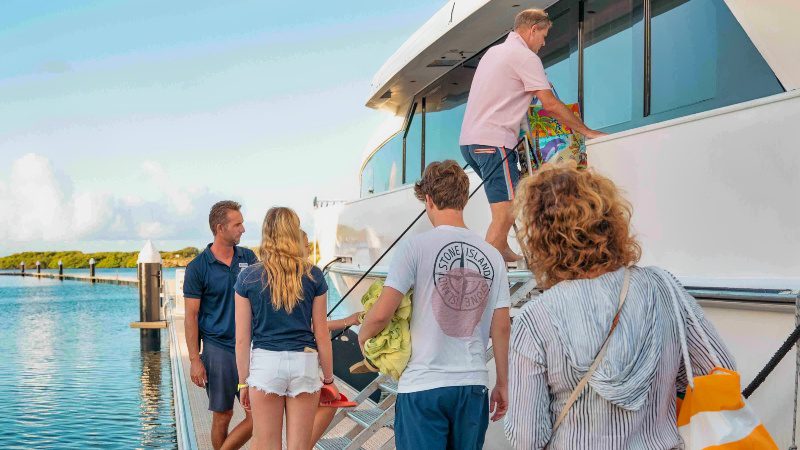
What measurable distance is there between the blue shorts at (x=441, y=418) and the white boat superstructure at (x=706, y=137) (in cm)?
121

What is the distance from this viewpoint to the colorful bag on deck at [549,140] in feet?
15.1

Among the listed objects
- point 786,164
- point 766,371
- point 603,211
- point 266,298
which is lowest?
point 766,371

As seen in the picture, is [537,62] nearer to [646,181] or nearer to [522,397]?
[646,181]

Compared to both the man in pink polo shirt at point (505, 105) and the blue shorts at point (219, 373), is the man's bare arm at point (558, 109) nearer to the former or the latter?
the man in pink polo shirt at point (505, 105)

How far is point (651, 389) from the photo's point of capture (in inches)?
73.5

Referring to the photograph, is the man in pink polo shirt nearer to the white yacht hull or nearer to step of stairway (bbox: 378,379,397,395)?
the white yacht hull

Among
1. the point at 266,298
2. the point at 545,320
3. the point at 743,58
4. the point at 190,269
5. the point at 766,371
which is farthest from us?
the point at 190,269

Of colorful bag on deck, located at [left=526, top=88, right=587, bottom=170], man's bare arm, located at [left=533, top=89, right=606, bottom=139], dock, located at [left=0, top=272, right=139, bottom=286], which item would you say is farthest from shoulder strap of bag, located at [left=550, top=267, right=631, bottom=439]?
dock, located at [left=0, top=272, right=139, bottom=286]

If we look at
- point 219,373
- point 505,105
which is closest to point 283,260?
point 219,373

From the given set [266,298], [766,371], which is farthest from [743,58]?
[266,298]

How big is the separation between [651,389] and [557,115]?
8.77 ft

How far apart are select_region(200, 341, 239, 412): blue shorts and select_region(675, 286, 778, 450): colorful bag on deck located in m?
3.37

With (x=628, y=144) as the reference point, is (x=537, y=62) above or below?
above

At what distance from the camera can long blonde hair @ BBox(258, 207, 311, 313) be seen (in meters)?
3.72
